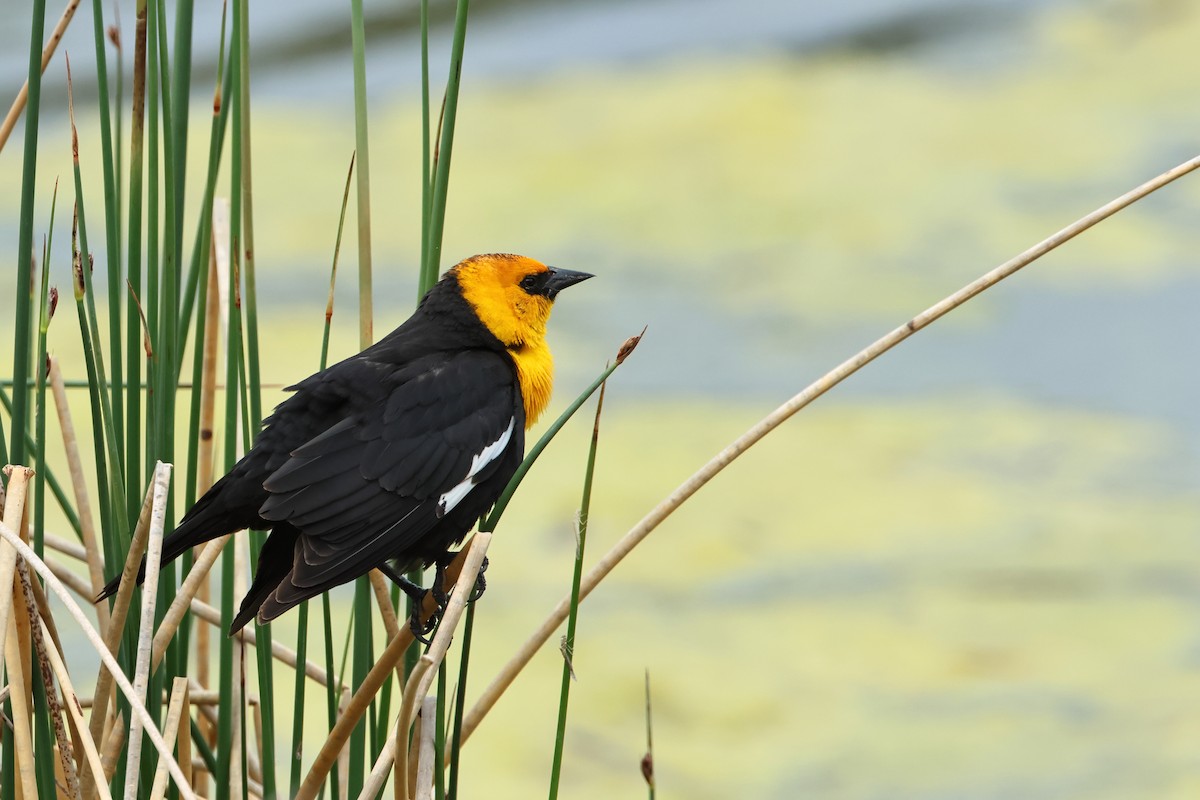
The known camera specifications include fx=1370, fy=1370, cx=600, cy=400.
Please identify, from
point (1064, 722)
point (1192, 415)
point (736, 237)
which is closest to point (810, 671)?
point (1064, 722)

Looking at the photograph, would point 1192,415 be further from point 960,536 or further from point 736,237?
point 736,237

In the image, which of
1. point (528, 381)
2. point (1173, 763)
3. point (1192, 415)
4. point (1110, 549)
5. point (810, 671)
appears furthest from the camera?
point (1192, 415)

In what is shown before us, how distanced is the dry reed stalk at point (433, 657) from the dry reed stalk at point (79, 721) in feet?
0.72

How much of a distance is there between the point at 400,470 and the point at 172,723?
357 millimetres

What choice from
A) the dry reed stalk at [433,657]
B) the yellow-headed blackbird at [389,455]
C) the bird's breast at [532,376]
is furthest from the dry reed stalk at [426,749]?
the bird's breast at [532,376]

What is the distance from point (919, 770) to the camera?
8.13ft

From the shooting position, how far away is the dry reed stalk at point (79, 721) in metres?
1.15

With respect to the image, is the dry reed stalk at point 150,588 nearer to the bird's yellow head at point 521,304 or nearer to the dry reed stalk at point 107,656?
the dry reed stalk at point 107,656

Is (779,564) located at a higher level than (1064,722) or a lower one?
higher

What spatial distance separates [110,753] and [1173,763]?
189cm

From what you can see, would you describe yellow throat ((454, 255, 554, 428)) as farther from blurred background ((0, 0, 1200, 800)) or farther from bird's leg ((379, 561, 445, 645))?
blurred background ((0, 0, 1200, 800))

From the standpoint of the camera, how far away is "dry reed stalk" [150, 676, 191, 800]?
120cm

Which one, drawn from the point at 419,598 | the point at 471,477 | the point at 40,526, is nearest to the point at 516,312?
the point at 471,477

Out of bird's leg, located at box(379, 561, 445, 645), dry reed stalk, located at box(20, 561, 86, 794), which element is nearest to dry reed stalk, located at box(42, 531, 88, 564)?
dry reed stalk, located at box(20, 561, 86, 794)
